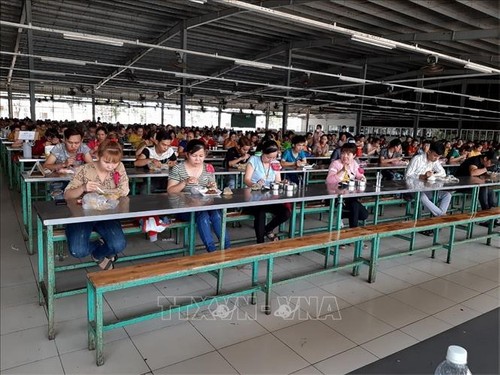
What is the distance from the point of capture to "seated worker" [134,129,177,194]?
4820 millimetres

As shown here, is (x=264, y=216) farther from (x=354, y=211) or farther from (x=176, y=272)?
(x=176, y=272)

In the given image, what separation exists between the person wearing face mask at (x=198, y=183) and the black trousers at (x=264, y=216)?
398 mm

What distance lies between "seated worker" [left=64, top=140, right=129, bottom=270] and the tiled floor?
1.22 feet

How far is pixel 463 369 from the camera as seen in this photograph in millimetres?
973

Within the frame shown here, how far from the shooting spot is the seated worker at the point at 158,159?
4820 mm

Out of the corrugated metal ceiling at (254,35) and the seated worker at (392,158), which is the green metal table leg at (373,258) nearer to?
the corrugated metal ceiling at (254,35)

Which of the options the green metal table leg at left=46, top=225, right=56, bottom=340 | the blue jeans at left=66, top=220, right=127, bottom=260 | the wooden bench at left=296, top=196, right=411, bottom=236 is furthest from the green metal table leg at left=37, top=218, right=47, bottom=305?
the wooden bench at left=296, top=196, right=411, bottom=236

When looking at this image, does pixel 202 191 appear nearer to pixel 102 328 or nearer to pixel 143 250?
A: pixel 143 250

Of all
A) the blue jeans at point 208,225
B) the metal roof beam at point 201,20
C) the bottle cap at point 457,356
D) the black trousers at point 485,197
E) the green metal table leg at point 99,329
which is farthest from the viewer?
the metal roof beam at point 201,20

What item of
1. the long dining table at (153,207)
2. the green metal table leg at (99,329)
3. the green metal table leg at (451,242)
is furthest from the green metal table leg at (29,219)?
the green metal table leg at (451,242)

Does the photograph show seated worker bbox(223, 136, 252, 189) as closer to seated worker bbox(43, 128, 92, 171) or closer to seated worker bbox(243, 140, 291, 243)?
seated worker bbox(243, 140, 291, 243)

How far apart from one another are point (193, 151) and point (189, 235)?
76 cm

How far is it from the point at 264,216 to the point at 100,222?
1509mm

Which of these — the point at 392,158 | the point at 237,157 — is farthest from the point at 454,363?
the point at 392,158
